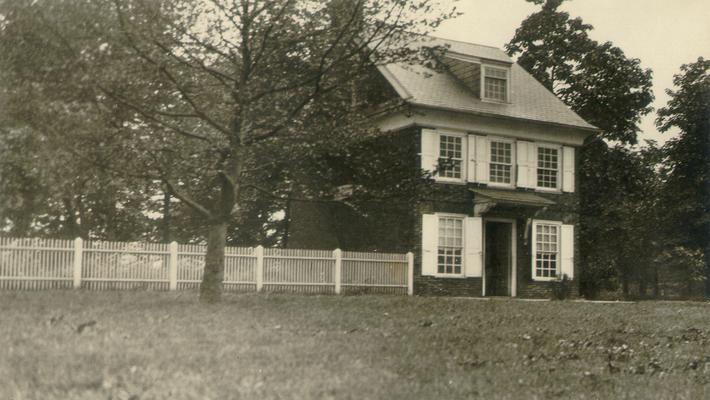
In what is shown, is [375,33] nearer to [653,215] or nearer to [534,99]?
[534,99]

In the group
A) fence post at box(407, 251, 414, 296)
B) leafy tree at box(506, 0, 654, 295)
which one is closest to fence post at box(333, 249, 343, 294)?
fence post at box(407, 251, 414, 296)

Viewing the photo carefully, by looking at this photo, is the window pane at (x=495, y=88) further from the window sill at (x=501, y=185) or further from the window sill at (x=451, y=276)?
the window sill at (x=451, y=276)

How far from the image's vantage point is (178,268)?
1775cm

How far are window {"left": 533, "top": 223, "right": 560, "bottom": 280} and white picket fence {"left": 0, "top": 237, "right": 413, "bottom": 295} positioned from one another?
15.8ft

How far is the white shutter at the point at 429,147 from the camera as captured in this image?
21172 millimetres

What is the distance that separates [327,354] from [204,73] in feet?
25.5

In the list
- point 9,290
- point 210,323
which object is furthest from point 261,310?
point 9,290

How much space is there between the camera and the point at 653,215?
110 ft

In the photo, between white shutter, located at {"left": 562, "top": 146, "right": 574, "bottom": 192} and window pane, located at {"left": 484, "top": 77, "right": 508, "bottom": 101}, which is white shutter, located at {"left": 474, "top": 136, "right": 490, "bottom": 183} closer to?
window pane, located at {"left": 484, "top": 77, "right": 508, "bottom": 101}

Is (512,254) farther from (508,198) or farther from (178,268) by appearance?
(178,268)

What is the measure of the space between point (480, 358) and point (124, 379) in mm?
3332

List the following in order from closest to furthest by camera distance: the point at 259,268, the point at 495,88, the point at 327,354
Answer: the point at 327,354 < the point at 259,268 < the point at 495,88

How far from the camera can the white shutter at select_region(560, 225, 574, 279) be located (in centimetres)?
2380

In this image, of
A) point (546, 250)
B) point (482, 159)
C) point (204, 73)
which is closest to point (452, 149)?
point (482, 159)
